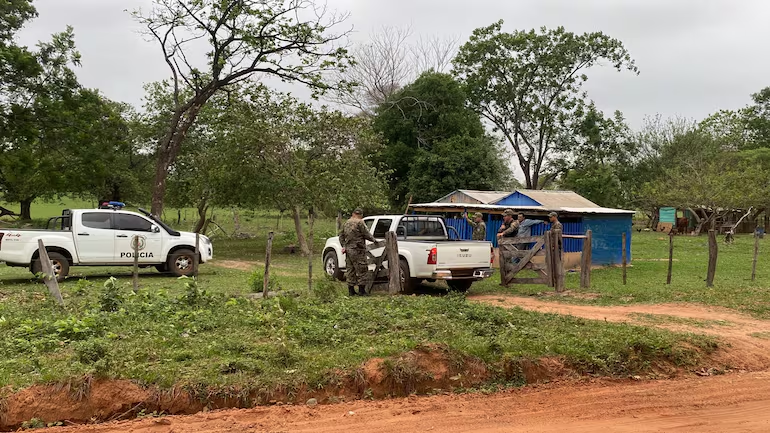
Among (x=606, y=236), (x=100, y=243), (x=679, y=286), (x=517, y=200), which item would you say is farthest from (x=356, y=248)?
(x=517, y=200)

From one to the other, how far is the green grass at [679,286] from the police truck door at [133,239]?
810cm

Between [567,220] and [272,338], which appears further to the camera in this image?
[567,220]

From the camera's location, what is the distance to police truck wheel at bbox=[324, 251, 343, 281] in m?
14.1

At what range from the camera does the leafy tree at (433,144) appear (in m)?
31.8

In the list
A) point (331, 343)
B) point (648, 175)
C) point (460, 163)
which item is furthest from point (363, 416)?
point (648, 175)

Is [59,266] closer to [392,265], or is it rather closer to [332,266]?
[332,266]

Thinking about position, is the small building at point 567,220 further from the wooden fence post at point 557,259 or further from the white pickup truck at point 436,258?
the white pickup truck at point 436,258

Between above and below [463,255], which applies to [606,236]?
above

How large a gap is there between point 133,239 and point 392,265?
7.28 metres

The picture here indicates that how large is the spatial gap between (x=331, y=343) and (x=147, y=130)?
2609cm

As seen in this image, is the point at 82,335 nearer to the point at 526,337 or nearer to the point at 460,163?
the point at 526,337

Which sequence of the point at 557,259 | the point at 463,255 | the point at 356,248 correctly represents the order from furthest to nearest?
the point at 557,259
the point at 463,255
the point at 356,248

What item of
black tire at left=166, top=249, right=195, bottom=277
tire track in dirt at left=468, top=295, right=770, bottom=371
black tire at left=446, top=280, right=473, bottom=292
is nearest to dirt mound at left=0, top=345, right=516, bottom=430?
tire track in dirt at left=468, top=295, right=770, bottom=371

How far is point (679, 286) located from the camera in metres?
12.9
